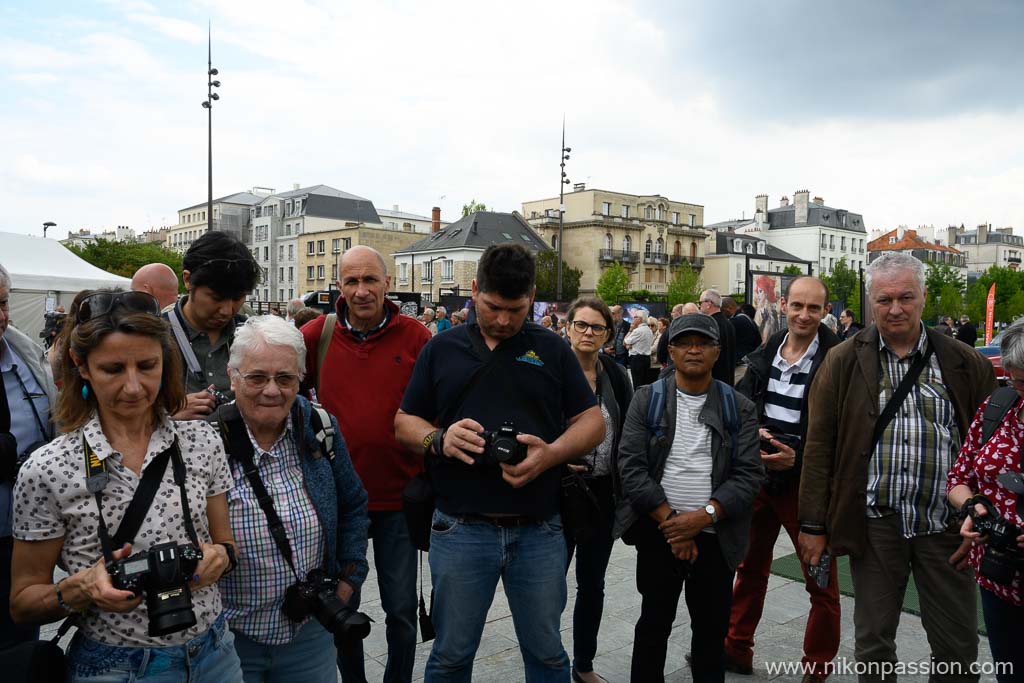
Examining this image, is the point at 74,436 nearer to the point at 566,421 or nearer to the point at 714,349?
the point at 566,421

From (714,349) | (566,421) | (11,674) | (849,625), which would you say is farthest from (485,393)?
(849,625)

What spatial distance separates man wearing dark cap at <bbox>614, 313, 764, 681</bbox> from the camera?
3.29 meters

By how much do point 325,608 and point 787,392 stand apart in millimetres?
2879

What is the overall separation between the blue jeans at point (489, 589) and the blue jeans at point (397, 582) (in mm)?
Result: 481

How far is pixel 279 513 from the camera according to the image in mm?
2408

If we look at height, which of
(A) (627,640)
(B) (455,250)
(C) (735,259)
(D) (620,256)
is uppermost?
(C) (735,259)

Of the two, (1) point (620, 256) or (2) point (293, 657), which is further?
(1) point (620, 256)

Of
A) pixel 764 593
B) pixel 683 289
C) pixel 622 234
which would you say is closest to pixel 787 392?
pixel 764 593

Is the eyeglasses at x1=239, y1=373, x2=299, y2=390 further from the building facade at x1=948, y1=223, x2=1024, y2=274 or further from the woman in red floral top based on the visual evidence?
the building facade at x1=948, y1=223, x2=1024, y2=274

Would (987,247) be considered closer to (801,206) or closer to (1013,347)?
(801,206)

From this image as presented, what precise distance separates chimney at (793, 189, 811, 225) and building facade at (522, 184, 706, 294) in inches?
831

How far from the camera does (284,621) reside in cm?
241

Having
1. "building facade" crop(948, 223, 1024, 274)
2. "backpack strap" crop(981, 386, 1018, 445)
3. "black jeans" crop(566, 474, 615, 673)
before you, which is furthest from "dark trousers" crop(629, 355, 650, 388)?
"building facade" crop(948, 223, 1024, 274)

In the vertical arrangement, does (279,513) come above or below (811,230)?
below
